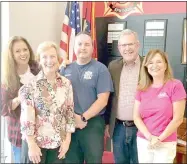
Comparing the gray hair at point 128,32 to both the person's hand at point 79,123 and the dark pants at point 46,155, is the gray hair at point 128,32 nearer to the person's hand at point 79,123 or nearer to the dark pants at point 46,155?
the person's hand at point 79,123

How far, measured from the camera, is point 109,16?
122 centimetres

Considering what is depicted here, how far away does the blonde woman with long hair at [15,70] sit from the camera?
46.4 inches

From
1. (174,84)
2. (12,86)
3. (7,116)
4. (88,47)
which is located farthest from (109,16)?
(7,116)

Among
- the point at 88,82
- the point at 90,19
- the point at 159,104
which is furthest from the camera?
the point at 90,19

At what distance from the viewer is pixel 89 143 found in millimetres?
1255

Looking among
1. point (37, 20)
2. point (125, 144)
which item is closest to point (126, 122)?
point (125, 144)

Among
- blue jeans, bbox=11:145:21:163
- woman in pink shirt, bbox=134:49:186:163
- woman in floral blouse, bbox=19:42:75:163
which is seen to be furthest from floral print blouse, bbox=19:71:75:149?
woman in pink shirt, bbox=134:49:186:163

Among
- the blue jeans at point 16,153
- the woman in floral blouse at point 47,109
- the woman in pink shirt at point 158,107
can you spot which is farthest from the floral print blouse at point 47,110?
the woman in pink shirt at point 158,107

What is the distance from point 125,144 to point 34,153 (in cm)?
39

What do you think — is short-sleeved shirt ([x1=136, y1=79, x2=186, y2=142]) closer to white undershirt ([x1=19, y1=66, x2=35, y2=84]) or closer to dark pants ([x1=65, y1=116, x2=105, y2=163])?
dark pants ([x1=65, y1=116, x2=105, y2=163])

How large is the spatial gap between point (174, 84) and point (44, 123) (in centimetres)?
53

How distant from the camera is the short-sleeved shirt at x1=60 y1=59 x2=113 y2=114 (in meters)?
1.19

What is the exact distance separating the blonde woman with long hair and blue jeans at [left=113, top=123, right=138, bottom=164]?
44cm

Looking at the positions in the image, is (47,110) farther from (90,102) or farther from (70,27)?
(70,27)
